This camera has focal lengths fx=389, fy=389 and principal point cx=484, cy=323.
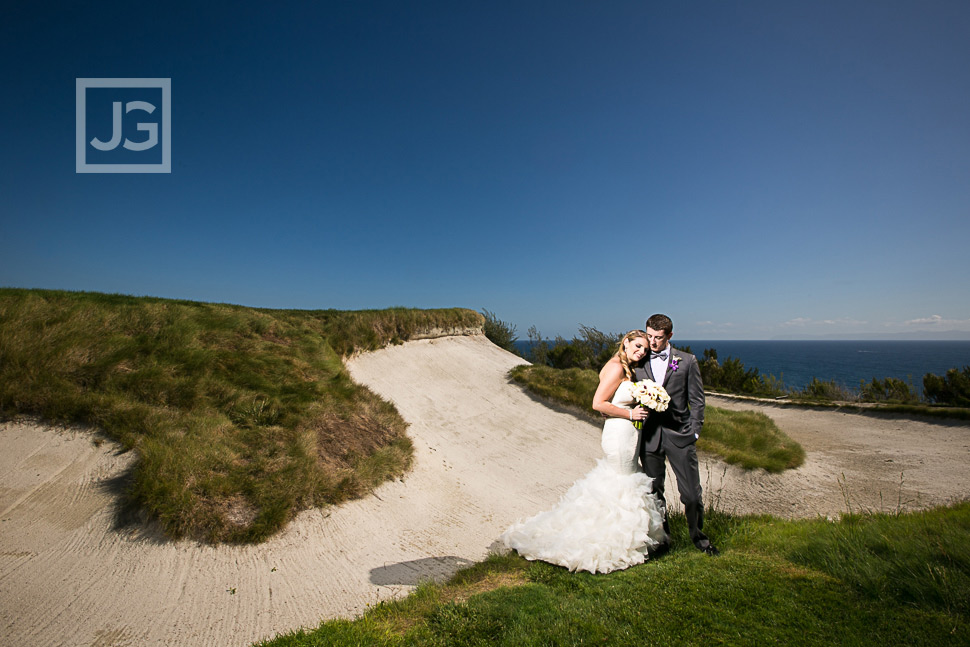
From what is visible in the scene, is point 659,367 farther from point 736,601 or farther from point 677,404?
point 736,601

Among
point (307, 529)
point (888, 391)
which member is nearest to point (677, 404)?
point (307, 529)

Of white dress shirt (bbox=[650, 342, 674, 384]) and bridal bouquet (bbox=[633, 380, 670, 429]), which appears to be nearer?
bridal bouquet (bbox=[633, 380, 670, 429])

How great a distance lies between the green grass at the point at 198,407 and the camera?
4199mm

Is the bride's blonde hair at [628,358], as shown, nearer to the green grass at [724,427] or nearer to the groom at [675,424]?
the groom at [675,424]

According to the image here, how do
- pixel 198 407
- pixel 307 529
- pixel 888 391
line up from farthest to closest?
pixel 888 391 < pixel 198 407 < pixel 307 529

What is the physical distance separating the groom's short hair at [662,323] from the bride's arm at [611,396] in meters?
0.59

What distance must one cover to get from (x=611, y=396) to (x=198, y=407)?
5217 mm

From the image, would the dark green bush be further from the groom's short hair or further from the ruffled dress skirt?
the ruffled dress skirt

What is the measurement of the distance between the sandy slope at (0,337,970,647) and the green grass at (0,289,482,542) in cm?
28

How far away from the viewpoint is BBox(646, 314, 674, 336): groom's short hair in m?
3.85

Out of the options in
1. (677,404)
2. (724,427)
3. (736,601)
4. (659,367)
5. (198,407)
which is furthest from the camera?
(724,427)

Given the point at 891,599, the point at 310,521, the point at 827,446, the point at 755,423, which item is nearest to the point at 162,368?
the point at 310,521

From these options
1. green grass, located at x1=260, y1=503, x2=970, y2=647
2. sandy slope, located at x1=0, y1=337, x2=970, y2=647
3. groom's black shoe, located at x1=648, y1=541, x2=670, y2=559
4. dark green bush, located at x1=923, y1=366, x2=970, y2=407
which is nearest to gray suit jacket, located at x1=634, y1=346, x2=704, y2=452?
groom's black shoe, located at x1=648, y1=541, x2=670, y2=559

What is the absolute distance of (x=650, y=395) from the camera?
3391 mm
